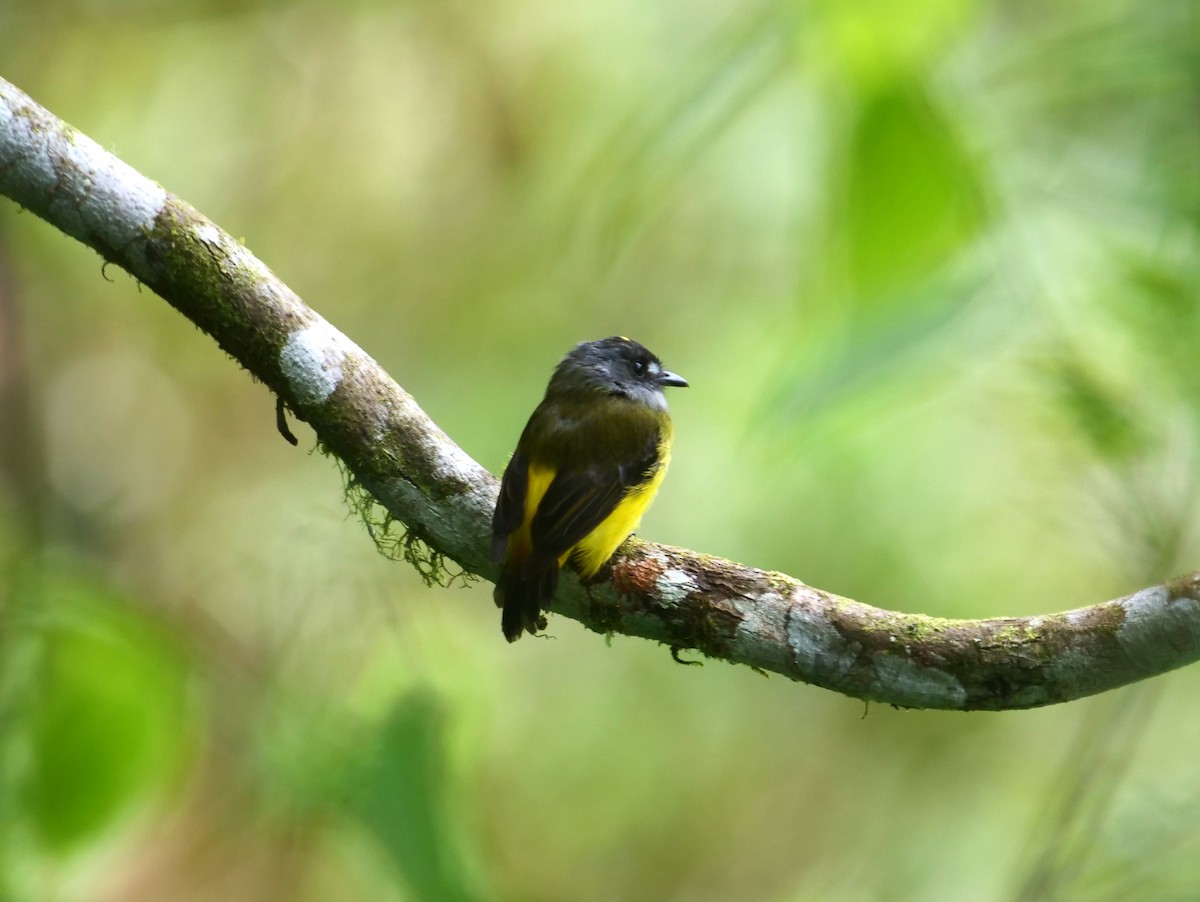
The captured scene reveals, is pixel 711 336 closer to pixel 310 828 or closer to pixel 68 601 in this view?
pixel 310 828

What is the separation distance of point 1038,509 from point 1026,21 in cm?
220

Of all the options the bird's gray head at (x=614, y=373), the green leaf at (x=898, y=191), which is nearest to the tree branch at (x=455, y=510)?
the green leaf at (x=898, y=191)

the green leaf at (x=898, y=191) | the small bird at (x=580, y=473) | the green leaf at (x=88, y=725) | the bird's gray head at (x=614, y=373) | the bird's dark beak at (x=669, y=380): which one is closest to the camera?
the green leaf at (x=898, y=191)

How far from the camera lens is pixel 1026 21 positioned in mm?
5055

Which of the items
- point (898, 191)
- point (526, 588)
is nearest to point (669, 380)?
point (526, 588)

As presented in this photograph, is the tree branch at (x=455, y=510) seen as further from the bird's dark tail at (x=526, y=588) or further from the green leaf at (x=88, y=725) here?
the green leaf at (x=88, y=725)

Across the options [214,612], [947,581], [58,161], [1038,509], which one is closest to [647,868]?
[947,581]

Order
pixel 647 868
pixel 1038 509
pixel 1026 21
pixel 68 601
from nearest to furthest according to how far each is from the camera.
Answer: pixel 68 601
pixel 1038 509
pixel 1026 21
pixel 647 868

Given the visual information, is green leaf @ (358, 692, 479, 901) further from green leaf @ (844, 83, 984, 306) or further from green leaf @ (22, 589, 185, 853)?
green leaf @ (844, 83, 984, 306)

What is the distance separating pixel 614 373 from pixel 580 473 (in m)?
0.83

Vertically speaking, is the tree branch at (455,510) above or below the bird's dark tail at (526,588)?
above

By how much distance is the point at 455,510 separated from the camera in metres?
2.68

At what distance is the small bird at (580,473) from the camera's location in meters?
2.80

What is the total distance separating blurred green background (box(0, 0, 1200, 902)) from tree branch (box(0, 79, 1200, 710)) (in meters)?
1.01
